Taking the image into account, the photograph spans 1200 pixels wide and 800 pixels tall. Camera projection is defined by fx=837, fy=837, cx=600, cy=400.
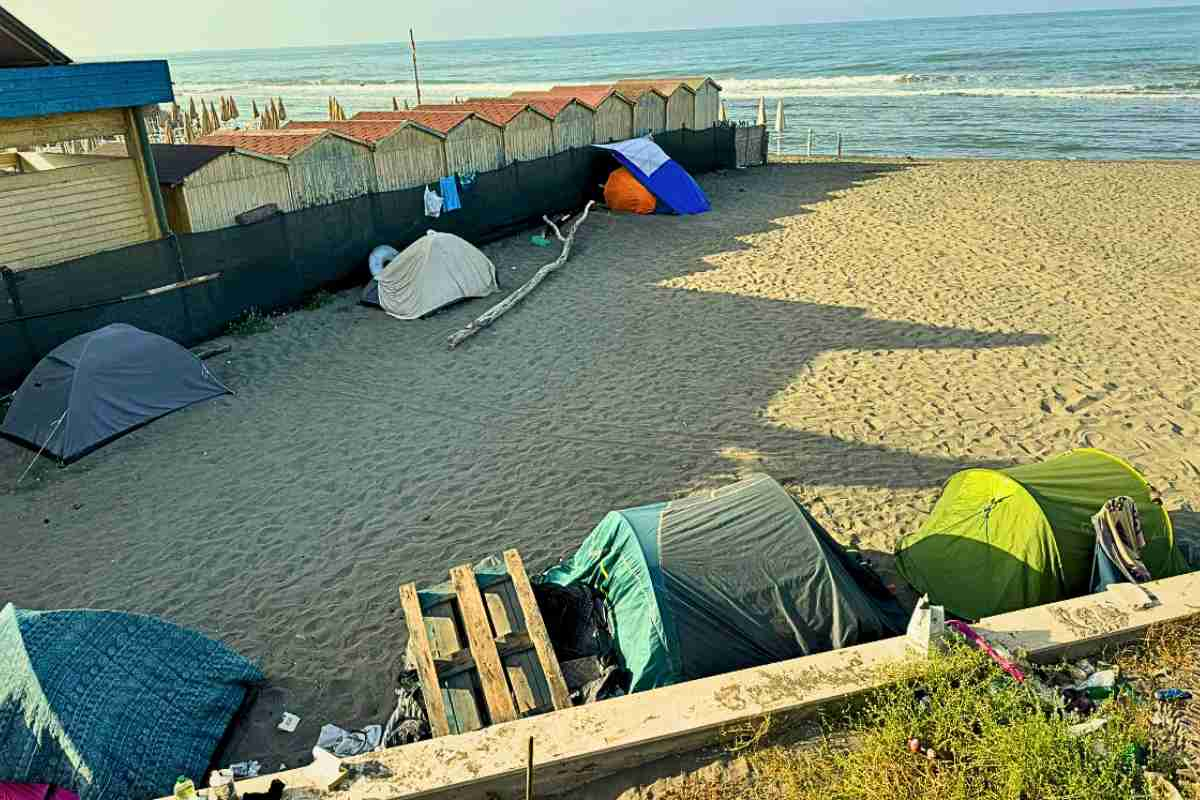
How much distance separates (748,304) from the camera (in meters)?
13.8

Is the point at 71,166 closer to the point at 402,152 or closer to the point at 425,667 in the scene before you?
the point at 402,152

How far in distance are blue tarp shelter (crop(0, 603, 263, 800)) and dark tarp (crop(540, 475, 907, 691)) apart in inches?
112

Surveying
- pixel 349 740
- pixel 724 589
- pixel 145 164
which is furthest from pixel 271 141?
pixel 724 589

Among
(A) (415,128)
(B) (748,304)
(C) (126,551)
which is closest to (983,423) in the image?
(B) (748,304)

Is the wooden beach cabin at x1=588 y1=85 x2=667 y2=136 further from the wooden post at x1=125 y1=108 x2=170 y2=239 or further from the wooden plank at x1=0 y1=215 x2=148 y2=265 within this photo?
the wooden plank at x1=0 y1=215 x2=148 y2=265

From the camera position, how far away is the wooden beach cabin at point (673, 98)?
75.2 ft

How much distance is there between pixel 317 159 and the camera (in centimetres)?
1414

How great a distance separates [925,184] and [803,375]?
13767mm

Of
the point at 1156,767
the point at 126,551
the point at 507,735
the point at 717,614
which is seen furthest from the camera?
the point at 126,551

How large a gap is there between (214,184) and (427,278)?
11.3ft

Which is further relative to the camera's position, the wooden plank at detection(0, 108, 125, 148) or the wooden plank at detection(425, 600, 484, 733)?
the wooden plank at detection(0, 108, 125, 148)

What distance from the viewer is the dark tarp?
5633 millimetres

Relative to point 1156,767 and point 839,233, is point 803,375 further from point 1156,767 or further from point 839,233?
point 839,233

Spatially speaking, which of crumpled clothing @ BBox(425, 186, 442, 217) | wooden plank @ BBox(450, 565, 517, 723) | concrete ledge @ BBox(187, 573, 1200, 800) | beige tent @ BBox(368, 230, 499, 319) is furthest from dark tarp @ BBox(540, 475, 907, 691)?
crumpled clothing @ BBox(425, 186, 442, 217)
